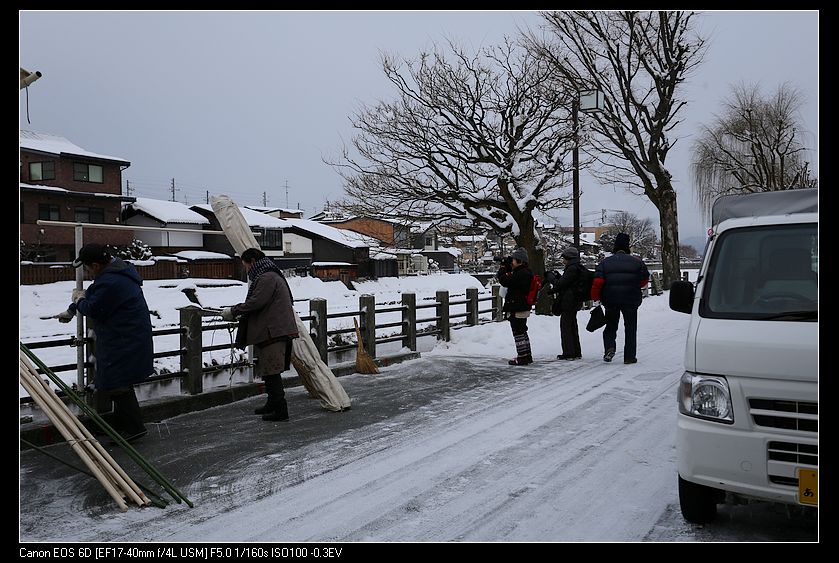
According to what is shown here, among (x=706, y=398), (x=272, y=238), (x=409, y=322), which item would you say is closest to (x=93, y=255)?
(x=706, y=398)

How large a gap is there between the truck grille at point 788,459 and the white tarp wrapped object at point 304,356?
483cm

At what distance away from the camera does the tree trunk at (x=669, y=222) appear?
87.4 feet

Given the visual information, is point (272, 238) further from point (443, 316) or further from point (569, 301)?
point (569, 301)

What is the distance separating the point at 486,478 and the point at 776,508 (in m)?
2.02

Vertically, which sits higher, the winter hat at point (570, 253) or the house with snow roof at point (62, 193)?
the house with snow roof at point (62, 193)

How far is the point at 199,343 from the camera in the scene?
26.7ft

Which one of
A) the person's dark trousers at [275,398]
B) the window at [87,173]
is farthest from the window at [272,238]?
the person's dark trousers at [275,398]

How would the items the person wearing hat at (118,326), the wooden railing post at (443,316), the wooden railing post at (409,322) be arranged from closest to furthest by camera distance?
the person wearing hat at (118,326) < the wooden railing post at (409,322) < the wooden railing post at (443,316)

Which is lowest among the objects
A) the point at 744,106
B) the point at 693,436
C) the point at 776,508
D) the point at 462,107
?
the point at 776,508

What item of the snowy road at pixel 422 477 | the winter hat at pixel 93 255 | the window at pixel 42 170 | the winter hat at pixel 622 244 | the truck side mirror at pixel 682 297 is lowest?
the snowy road at pixel 422 477

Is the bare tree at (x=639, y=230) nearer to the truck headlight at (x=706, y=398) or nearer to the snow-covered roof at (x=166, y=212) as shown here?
the snow-covered roof at (x=166, y=212)

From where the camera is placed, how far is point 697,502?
163 inches
